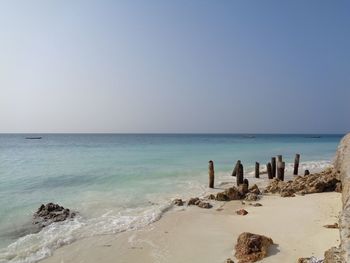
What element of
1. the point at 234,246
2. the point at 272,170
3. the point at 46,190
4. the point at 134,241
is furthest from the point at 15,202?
the point at 272,170

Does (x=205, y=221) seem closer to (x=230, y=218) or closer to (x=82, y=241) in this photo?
(x=230, y=218)

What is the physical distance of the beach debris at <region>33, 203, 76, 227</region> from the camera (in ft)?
41.6

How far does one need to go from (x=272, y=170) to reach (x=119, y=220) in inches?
556

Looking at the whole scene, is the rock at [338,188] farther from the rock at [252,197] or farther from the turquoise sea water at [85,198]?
the turquoise sea water at [85,198]

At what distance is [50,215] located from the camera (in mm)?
13195

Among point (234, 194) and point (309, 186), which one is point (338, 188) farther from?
point (234, 194)

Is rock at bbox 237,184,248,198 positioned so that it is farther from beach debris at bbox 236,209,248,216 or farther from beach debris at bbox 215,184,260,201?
beach debris at bbox 236,209,248,216

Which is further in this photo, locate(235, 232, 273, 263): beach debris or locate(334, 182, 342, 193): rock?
locate(334, 182, 342, 193): rock

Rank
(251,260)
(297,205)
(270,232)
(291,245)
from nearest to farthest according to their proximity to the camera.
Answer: (251,260) → (291,245) → (270,232) → (297,205)

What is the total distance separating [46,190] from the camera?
64.0ft

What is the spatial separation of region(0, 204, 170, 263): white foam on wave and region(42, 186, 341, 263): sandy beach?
416 mm

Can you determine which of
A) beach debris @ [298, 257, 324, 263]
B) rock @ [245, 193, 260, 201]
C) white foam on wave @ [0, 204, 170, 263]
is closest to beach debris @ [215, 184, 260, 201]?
rock @ [245, 193, 260, 201]

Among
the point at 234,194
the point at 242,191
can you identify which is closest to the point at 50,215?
the point at 234,194

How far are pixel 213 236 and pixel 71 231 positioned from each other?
16.2 ft
